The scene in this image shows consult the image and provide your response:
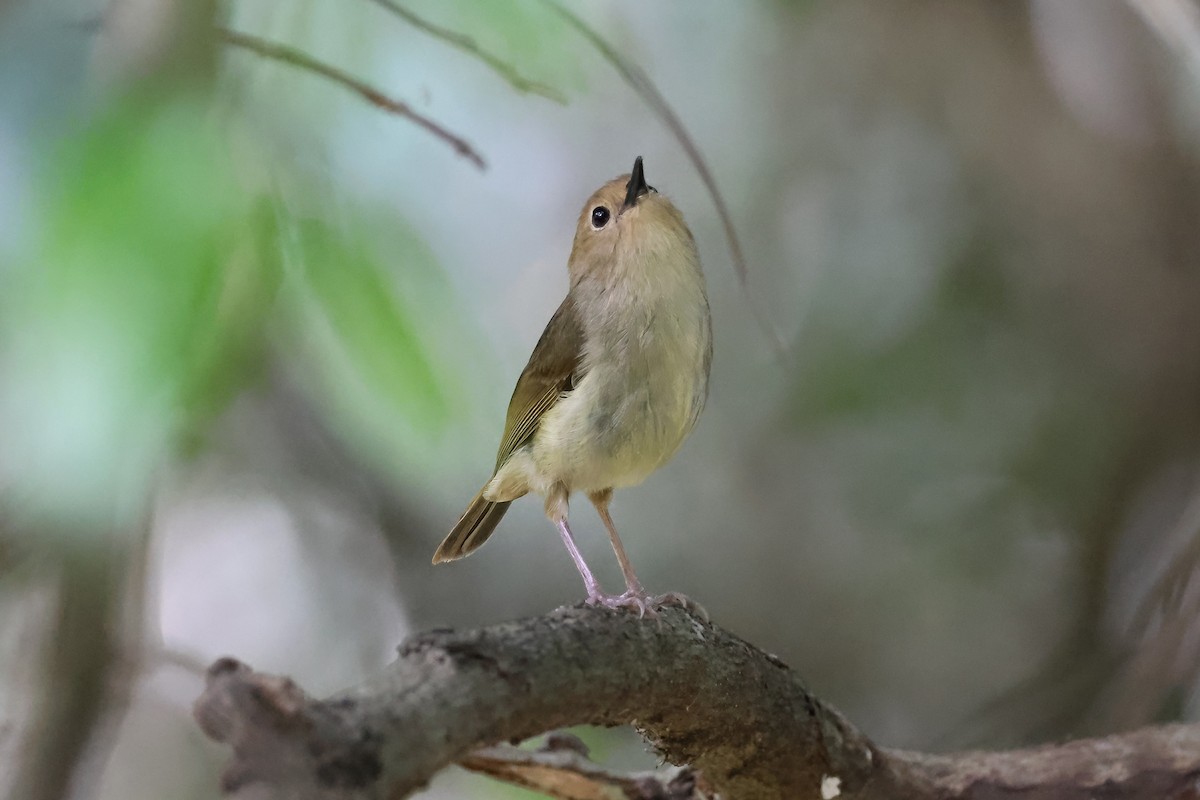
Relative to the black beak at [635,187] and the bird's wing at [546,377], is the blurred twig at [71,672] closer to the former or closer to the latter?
the bird's wing at [546,377]

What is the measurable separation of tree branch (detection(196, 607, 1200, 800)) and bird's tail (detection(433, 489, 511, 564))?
0.82 metres

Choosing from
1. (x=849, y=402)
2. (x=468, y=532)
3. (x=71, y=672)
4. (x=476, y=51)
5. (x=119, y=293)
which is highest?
(x=849, y=402)

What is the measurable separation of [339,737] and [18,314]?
793mm

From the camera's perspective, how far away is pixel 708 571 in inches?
138

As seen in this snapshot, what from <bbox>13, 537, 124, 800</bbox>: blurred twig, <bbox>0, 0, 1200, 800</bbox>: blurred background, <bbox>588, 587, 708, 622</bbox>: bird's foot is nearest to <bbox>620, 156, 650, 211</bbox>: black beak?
<bbox>0, 0, 1200, 800</bbox>: blurred background

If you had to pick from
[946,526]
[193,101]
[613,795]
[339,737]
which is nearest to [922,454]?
[946,526]

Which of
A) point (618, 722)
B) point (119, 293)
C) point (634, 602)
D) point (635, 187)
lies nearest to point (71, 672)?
point (119, 293)

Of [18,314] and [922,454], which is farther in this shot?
[922,454]

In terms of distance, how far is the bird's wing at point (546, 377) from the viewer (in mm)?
2104

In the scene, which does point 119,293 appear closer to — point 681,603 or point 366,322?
point 366,322

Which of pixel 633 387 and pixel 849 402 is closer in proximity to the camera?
pixel 633 387

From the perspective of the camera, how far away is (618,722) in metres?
1.52

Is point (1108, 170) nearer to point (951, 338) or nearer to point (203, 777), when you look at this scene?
point (951, 338)

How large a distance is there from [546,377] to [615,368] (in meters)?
0.20
